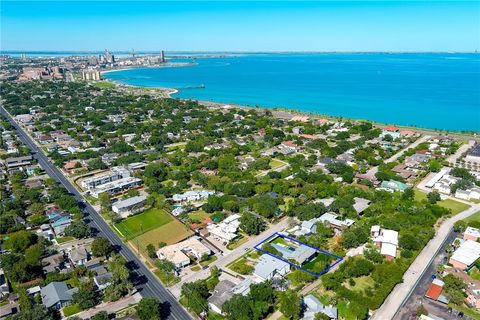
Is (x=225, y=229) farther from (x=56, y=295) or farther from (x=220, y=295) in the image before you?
(x=56, y=295)

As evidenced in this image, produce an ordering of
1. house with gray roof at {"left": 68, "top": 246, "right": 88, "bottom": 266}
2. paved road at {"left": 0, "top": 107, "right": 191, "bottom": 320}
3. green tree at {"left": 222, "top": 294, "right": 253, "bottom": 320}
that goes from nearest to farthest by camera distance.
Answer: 1. green tree at {"left": 222, "top": 294, "right": 253, "bottom": 320}
2. paved road at {"left": 0, "top": 107, "right": 191, "bottom": 320}
3. house with gray roof at {"left": 68, "top": 246, "right": 88, "bottom": 266}

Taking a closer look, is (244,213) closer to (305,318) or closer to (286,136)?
(305,318)

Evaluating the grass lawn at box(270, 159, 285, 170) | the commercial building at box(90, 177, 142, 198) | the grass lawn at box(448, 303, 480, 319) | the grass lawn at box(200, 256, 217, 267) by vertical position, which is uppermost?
the commercial building at box(90, 177, 142, 198)

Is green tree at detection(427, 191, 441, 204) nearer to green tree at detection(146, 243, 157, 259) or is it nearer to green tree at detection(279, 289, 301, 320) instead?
green tree at detection(279, 289, 301, 320)

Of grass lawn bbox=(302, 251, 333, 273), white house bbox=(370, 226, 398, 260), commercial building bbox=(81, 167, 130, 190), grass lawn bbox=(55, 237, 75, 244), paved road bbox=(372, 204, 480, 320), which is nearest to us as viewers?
paved road bbox=(372, 204, 480, 320)

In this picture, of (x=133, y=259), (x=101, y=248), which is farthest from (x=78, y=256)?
(x=133, y=259)

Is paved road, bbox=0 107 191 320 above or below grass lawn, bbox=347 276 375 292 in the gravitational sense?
above

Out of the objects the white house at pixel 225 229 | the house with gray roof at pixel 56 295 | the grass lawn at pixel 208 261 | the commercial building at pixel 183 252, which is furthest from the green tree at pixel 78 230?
→ the grass lawn at pixel 208 261

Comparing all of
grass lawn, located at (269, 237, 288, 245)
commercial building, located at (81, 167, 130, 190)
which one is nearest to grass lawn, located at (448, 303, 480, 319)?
grass lawn, located at (269, 237, 288, 245)
